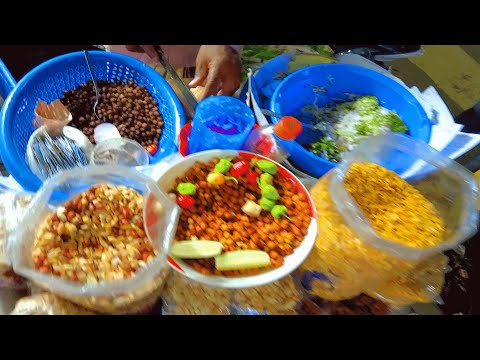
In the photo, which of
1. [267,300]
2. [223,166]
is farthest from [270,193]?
[267,300]

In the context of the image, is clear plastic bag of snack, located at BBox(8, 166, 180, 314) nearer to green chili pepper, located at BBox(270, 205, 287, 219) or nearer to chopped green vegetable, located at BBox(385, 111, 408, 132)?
green chili pepper, located at BBox(270, 205, 287, 219)

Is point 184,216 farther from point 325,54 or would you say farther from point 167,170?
point 325,54

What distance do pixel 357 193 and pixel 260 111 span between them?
0.41 meters

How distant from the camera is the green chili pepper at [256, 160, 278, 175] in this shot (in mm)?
1016

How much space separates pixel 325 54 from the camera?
1489 millimetres

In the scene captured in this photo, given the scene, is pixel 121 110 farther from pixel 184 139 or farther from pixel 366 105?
pixel 366 105

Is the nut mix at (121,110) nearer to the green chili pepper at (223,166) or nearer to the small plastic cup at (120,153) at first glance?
the small plastic cup at (120,153)

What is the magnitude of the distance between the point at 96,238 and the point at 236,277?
289 mm

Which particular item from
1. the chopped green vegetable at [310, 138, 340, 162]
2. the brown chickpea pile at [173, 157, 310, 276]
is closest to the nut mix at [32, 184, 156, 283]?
the brown chickpea pile at [173, 157, 310, 276]

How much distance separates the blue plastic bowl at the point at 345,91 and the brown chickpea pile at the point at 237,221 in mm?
325

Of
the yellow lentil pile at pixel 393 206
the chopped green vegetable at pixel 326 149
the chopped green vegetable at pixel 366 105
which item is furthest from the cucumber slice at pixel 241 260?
the chopped green vegetable at pixel 366 105

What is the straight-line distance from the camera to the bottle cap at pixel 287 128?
1.04 m

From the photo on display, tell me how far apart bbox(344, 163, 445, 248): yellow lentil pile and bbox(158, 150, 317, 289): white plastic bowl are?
12 centimetres

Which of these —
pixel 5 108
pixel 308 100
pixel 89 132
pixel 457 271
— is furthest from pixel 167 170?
pixel 457 271
